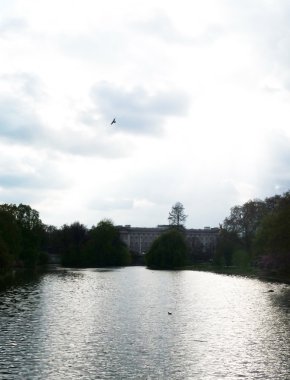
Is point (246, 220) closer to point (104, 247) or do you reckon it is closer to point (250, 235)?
point (250, 235)

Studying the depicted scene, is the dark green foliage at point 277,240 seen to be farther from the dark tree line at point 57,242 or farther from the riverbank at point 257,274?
the dark tree line at point 57,242

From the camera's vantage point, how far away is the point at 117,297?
49.8m

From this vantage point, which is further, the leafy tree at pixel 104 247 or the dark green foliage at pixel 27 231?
the leafy tree at pixel 104 247

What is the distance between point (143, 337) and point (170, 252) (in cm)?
10056

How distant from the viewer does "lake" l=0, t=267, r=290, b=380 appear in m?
22.2

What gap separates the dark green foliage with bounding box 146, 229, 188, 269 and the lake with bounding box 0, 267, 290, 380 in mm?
79476

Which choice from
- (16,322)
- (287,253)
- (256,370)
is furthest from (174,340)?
(287,253)

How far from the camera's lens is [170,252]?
5094 inches

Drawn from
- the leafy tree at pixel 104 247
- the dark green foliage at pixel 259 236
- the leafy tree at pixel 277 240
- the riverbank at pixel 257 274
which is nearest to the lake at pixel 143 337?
the riverbank at pixel 257 274

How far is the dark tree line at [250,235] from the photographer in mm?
93713

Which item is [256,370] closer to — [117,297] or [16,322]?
[16,322]

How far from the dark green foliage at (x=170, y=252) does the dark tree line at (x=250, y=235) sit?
8.27 m

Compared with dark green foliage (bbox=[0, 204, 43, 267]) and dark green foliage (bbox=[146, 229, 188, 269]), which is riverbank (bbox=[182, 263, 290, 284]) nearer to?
dark green foliage (bbox=[146, 229, 188, 269])

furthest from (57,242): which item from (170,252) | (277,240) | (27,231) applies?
(277,240)
